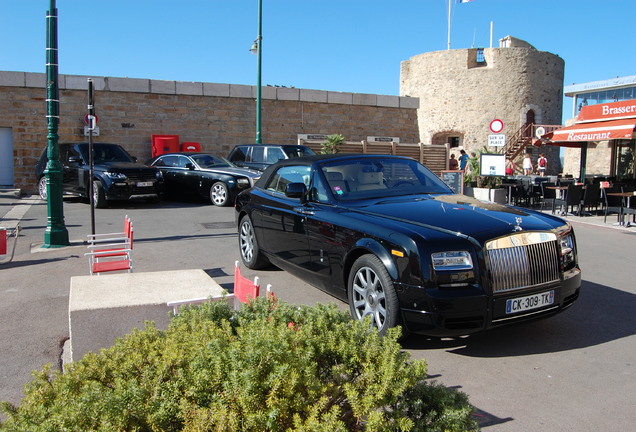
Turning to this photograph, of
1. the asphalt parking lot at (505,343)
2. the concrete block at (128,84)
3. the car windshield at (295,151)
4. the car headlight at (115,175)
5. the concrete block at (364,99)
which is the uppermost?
the concrete block at (364,99)

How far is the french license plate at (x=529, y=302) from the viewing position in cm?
445

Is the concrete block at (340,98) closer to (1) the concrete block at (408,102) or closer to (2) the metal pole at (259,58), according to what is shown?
(1) the concrete block at (408,102)

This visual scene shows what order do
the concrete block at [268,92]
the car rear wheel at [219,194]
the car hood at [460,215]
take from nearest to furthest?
the car hood at [460,215]
the car rear wheel at [219,194]
the concrete block at [268,92]

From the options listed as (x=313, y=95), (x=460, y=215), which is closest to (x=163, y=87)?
(x=313, y=95)

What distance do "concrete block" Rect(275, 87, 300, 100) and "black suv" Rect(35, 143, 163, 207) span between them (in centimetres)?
882

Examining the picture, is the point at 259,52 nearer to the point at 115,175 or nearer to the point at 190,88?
the point at 190,88

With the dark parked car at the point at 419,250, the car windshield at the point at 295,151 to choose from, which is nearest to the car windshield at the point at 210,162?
the car windshield at the point at 295,151

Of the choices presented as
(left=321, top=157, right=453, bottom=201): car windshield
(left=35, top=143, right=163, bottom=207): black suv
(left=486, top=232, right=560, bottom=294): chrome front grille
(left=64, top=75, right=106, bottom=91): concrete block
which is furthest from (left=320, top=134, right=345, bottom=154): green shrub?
(left=486, top=232, right=560, bottom=294): chrome front grille

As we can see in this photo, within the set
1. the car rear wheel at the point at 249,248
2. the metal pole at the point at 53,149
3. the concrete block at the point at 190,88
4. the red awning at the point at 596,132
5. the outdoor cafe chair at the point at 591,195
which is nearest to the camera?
the car rear wheel at the point at 249,248

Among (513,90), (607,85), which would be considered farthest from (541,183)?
(607,85)

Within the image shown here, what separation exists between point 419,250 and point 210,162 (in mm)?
13371

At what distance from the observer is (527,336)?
5066 millimetres

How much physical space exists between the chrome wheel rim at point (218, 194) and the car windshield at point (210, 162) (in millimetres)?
981

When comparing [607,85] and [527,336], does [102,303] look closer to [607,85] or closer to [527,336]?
[527,336]
